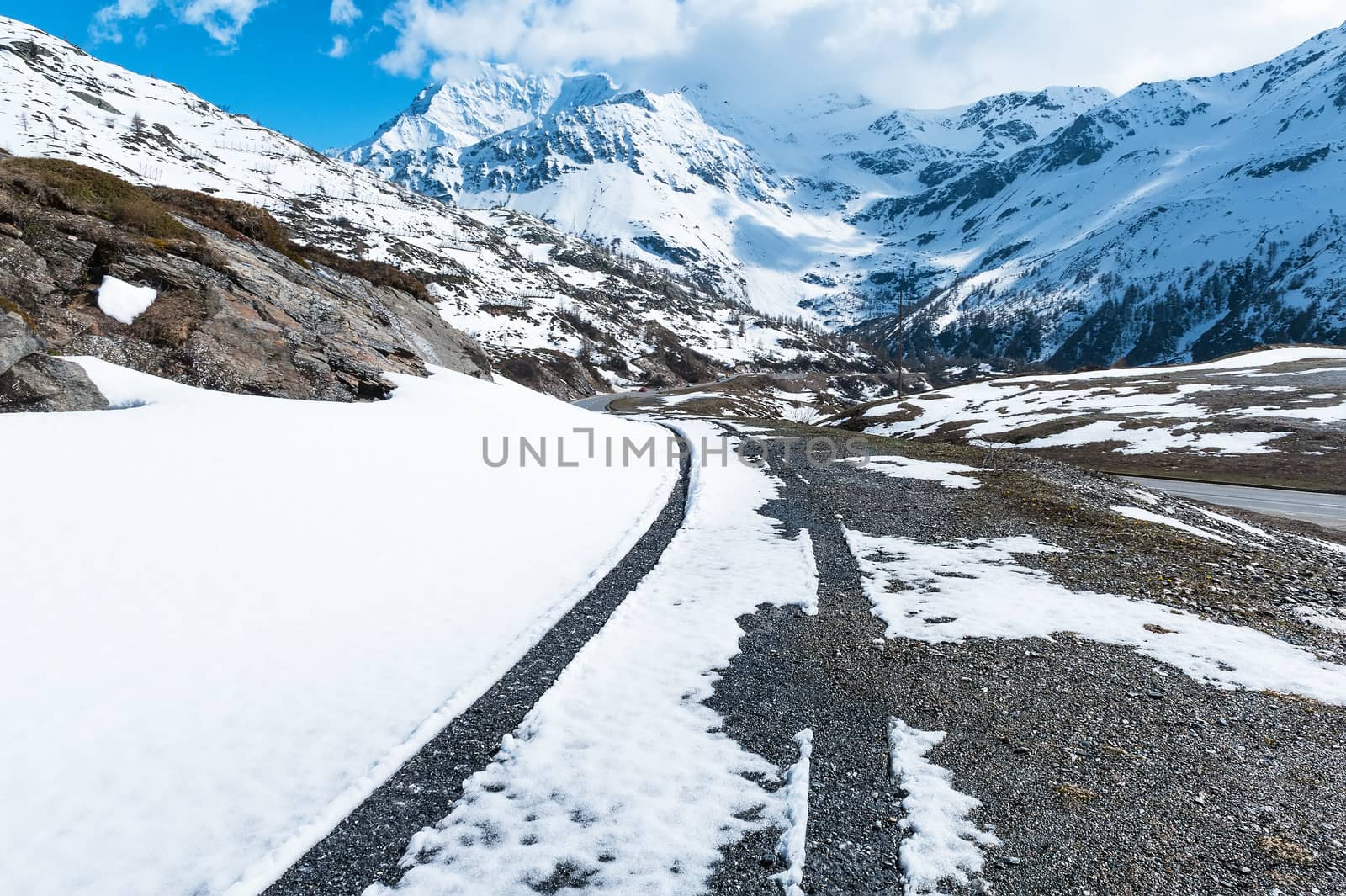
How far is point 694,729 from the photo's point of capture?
750cm

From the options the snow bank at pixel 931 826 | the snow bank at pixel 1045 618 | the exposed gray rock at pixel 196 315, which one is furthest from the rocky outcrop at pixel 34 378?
the snow bank at pixel 1045 618

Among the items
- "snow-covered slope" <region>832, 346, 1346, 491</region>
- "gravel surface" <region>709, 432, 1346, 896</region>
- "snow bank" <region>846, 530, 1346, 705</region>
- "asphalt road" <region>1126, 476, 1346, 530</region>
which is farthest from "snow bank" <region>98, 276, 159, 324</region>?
"snow-covered slope" <region>832, 346, 1346, 491</region>

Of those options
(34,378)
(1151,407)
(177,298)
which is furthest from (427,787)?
(1151,407)

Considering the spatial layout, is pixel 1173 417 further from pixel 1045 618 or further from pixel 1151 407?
pixel 1045 618

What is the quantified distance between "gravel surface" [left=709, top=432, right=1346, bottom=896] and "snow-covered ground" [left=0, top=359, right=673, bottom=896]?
1840 millimetres

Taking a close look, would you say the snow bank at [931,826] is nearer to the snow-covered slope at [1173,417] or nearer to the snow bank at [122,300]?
the snow bank at [122,300]

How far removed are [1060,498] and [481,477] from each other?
18.4 meters

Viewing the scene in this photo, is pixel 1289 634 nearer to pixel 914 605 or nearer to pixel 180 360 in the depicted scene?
pixel 914 605

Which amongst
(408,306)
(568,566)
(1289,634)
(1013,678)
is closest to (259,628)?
(568,566)

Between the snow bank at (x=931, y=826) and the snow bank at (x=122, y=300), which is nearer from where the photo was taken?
the snow bank at (x=931, y=826)

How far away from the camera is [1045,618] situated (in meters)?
10.6

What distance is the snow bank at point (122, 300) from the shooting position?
1714 centimetres

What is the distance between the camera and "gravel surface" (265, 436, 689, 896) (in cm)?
530

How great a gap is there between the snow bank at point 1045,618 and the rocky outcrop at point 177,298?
1876cm
